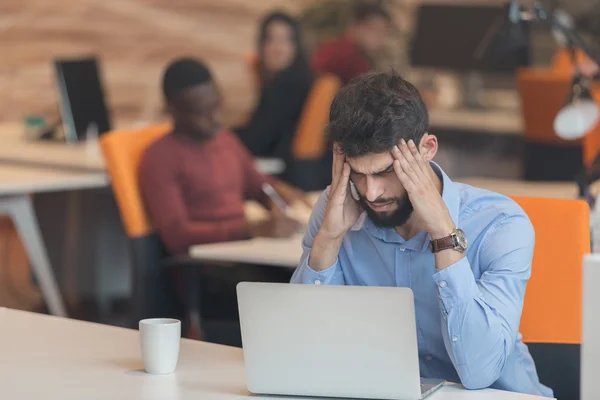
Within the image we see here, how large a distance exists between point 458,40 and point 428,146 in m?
4.96

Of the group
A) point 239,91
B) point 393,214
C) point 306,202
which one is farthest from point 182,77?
point 239,91

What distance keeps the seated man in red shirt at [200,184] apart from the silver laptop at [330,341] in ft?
5.61

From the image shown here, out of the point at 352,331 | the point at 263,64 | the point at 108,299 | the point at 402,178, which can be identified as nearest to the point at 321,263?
the point at 402,178

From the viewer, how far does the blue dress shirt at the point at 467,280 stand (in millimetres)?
1973

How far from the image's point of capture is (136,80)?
7.30 metres

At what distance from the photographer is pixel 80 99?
17.6 ft

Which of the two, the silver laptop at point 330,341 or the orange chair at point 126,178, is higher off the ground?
the silver laptop at point 330,341

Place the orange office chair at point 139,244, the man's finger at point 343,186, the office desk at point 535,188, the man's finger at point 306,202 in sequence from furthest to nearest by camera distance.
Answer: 1. the man's finger at point 306,202
2. the office desk at point 535,188
3. the orange office chair at point 139,244
4. the man's finger at point 343,186

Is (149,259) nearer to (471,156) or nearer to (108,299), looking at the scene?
(108,299)

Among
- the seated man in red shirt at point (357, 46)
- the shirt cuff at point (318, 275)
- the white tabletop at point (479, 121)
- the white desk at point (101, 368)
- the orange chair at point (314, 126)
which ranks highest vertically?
the shirt cuff at point (318, 275)

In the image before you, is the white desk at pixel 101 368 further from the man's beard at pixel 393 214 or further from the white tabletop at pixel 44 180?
the white tabletop at pixel 44 180

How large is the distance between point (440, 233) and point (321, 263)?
275mm

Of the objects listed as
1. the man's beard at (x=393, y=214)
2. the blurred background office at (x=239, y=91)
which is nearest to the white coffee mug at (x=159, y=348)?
the man's beard at (x=393, y=214)

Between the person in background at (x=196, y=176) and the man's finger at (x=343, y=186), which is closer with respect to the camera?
the man's finger at (x=343, y=186)
